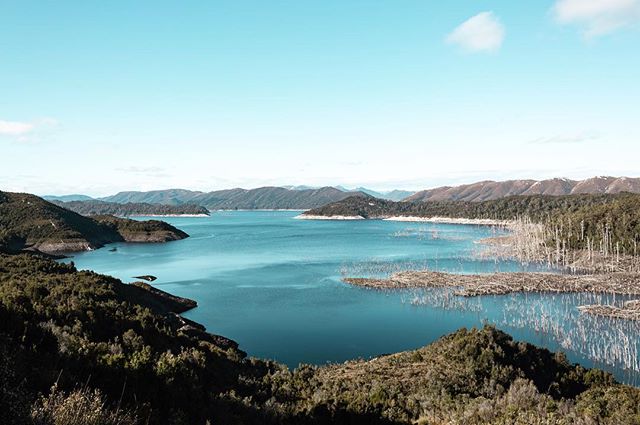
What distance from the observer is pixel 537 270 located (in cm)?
9250

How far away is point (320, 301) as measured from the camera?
69.1m

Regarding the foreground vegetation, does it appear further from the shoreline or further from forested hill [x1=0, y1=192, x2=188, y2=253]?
forested hill [x1=0, y1=192, x2=188, y2=253]

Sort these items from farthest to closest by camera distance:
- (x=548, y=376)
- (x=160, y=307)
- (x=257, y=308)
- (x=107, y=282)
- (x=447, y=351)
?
(x=257, y=308) → (x=160, y=307) → (x=107, y=282) → (x=447, y=351) → (x=548, y=376)

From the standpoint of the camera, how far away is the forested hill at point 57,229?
5531 inches

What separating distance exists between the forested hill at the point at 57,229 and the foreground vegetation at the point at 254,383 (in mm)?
120309

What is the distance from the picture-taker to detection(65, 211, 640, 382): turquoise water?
4944cm

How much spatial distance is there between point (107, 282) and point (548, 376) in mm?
44940

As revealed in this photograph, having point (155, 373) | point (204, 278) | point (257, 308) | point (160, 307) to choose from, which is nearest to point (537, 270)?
point (257, 308)

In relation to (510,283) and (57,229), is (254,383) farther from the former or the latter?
(57,229)

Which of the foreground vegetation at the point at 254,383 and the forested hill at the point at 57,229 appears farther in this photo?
the forested hill at the point at 57,229

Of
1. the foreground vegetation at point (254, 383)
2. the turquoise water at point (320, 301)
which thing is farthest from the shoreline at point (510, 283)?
the foreground vegetation at point (254, 383)

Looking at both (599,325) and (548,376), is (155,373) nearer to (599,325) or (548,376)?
(548,376)

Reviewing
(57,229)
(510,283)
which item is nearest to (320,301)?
(510,283)

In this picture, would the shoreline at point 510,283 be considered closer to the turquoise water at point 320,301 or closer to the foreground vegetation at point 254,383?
the turquoise water at point 320,301
